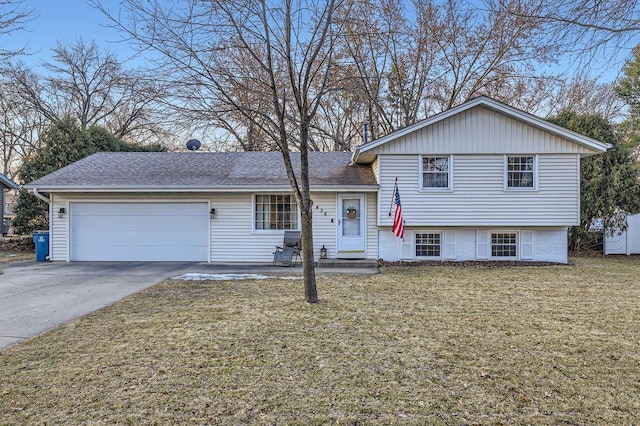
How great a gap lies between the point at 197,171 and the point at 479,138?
8.64 metres

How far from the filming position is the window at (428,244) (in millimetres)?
11492

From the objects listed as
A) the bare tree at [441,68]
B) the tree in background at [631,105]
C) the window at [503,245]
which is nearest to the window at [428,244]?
the window at [503,245]

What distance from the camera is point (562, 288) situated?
7602 mm

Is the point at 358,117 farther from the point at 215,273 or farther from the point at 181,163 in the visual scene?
the point at 215,273

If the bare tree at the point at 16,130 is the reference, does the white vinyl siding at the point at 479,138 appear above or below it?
below

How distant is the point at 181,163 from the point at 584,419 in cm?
1293

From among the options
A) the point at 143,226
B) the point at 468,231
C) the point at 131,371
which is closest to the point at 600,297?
the point at 468,231

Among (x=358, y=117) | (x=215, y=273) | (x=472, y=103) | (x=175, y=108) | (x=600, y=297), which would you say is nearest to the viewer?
(x=175, y=108)

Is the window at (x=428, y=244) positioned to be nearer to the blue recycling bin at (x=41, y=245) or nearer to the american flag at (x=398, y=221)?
the american flag at (x=398, y=221)

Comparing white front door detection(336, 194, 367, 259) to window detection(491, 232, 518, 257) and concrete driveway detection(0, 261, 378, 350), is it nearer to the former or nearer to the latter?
concrete driveway detection(0, 261, 378, 350)

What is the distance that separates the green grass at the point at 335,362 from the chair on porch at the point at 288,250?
13.3 ft

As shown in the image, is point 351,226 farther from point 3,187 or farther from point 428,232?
point 3,187

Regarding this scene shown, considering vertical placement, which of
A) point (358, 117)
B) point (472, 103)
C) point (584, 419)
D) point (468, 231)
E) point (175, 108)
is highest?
point (358, 117)

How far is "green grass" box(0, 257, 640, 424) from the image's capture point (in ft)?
9.39
